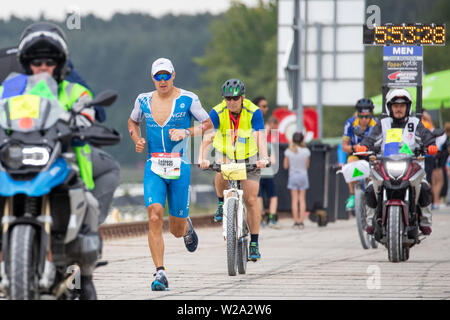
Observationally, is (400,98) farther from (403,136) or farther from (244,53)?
(244,53)

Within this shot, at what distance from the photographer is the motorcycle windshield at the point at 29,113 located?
302 inches

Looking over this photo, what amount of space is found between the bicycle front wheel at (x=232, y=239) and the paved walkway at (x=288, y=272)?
0.39 feet

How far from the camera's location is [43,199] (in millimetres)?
7609

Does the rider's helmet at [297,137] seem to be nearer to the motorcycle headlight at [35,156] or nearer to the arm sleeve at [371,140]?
the arm sleeve at [371,140]

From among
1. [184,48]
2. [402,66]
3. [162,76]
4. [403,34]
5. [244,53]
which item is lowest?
[162,76]

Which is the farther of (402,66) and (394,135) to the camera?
(402,66)

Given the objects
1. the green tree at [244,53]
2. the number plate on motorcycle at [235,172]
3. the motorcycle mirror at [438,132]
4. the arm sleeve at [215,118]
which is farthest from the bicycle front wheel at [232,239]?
the green tree at [244,53]

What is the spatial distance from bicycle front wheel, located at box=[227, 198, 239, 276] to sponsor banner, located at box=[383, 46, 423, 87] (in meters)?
5.67

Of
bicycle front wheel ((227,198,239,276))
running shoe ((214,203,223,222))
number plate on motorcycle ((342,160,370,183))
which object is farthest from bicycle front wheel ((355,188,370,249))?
bicycle front wheel ((227,198,239,276))

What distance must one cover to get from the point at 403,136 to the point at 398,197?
0.69m

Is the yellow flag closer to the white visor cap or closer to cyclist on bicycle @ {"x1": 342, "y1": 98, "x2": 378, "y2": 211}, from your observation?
the white visor cap

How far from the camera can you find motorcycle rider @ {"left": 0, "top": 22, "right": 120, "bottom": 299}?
812cm

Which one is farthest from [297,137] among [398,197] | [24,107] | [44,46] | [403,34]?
[24,107]
